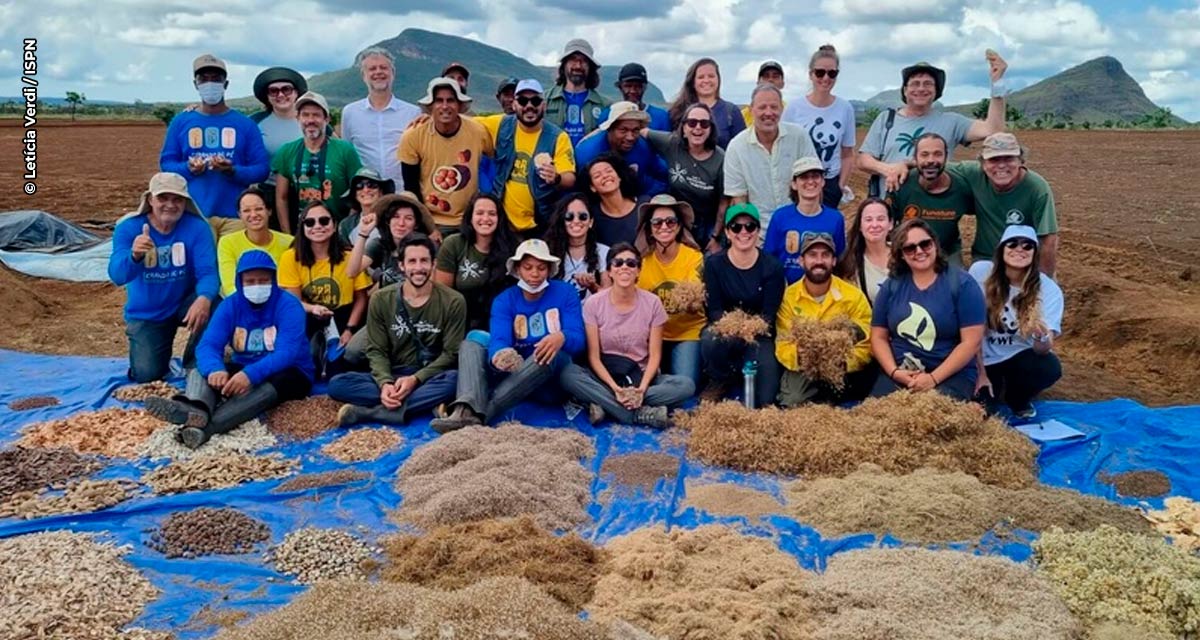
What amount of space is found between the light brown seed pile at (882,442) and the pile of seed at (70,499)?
10.3 feet

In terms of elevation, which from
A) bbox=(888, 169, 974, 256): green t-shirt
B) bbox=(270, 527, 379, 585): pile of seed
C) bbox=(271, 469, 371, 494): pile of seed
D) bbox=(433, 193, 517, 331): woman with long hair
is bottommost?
bbox=(270, 527, 379, 585): pile of seed

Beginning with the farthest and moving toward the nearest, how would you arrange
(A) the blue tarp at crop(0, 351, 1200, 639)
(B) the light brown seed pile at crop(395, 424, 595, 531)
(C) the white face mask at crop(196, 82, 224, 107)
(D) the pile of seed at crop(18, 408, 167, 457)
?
(C) the white face mask at crop(196, 82, 224, 107) → (D) the pile of seed at crop(18, 408, 167, 457) → (B) the light brown seed pile at crop(395, 424, 595, 531) → (A) the blue tarp at crop(0, 351, 1200, 639)

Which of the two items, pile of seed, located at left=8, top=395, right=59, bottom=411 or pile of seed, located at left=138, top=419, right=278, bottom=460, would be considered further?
pile of seed, located at left=8, top=395, right=59, bottom=411

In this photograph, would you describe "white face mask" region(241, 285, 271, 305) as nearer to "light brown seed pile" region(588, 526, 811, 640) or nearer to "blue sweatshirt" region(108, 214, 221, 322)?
"blue sweatshirt" region(108, 214, 221, 322)

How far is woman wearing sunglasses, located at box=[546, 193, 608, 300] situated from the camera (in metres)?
6.12

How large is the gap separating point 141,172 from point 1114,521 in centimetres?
2402

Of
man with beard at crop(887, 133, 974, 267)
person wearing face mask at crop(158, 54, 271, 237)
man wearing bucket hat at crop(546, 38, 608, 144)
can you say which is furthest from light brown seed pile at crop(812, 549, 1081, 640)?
person wearing face mask at crop(158, 54, 271, 237)

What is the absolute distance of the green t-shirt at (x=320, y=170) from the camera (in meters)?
6.77

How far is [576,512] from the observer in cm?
434

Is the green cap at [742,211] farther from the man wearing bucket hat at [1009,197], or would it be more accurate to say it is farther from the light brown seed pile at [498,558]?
the light brown seed pile at [498,558]

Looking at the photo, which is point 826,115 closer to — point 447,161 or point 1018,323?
point 1018,323

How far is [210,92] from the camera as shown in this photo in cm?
684

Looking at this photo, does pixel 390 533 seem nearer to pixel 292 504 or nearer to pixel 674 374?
pixel 292 504

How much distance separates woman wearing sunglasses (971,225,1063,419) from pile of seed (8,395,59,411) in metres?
6.42
